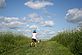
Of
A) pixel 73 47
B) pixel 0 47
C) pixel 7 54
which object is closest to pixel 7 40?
pixel 0 47

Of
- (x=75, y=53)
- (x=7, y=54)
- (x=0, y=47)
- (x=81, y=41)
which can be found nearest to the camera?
(x=81, y=41)

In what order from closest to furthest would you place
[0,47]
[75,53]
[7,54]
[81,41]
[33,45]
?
1. [81,41]
2. [75,53]
3. [7,54]
4. [0,47]
5. [33,45]

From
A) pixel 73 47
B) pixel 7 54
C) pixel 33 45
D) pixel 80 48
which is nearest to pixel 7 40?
pixel 33 45

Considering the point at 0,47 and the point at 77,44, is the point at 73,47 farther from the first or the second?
the point at 0,47

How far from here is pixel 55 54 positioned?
788 inches

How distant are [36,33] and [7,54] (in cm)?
887

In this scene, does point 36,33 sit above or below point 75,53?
above

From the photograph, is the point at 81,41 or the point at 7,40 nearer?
the point at 81,41

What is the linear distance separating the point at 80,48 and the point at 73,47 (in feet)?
6.79

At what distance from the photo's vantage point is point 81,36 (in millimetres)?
19547

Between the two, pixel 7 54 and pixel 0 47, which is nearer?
pixel 7 54

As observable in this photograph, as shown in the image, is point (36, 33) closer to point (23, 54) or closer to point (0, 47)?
point (0, 47)

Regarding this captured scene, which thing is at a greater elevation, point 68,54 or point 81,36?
point 81,36

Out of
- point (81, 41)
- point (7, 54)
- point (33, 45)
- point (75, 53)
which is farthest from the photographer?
point (33, 45)
